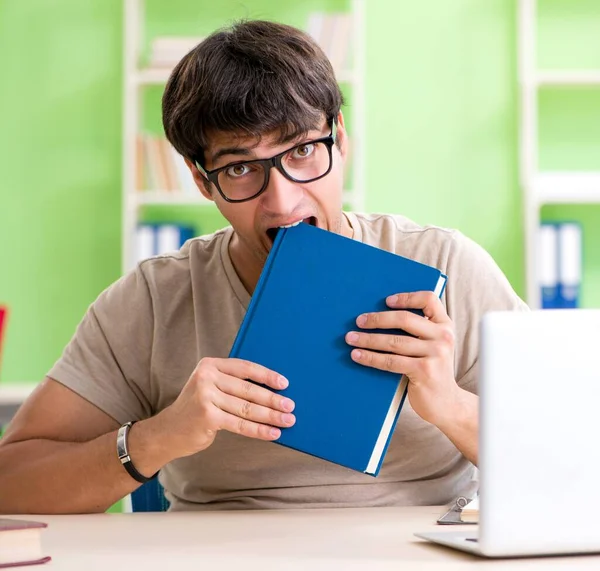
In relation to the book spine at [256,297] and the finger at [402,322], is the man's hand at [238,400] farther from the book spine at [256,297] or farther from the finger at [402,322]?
the finger at [402,322]

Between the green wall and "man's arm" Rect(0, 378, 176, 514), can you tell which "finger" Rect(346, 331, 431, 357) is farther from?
the green wall

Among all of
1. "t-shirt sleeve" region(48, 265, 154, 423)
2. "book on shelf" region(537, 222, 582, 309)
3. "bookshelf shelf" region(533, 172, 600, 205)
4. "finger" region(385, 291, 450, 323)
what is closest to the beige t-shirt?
"t-shirt sleeve" region(48, 265, 154, 423)

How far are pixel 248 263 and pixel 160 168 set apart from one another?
2338mm

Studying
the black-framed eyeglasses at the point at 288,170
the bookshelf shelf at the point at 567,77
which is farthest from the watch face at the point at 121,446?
the bookshelf shelf at the point at 567,77

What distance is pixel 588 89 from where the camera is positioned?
158 inches

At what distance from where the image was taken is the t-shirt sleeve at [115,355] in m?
1.63

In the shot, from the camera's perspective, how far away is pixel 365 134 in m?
4.11

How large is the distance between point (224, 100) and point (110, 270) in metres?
2.78

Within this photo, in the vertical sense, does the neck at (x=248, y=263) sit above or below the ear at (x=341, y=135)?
below

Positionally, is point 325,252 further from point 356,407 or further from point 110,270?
point 110,270

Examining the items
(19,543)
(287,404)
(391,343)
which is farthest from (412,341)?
(19,543)

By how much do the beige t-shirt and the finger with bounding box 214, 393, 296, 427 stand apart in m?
0.29

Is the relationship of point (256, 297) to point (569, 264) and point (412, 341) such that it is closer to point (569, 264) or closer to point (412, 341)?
point (412, 341)

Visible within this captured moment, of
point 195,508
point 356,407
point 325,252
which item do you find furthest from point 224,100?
point 195,508
